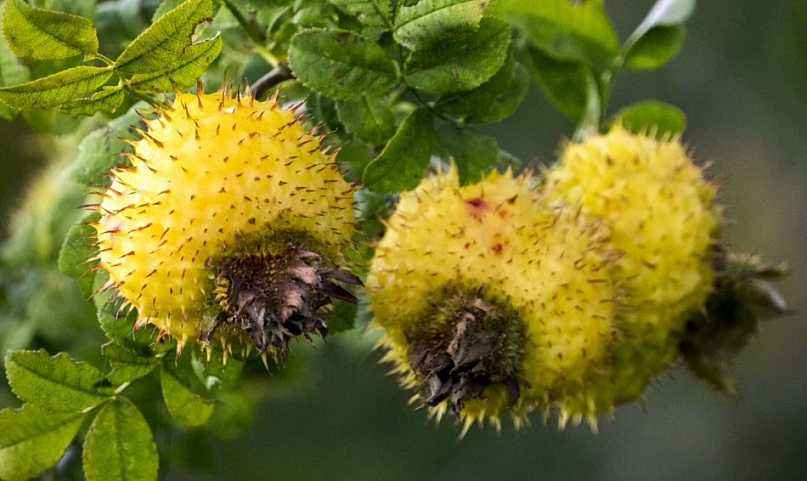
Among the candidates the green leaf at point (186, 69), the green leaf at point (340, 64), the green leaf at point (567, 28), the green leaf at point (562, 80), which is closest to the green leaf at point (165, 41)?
the green leaf at point (186, 69)

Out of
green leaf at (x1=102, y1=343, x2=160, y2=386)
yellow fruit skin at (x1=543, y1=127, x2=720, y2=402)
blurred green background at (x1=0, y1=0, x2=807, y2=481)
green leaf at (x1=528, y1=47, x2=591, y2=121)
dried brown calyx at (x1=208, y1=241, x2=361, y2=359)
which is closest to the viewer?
dried brown calyx at (x1=208, y1=241, x2=361, y2=359)

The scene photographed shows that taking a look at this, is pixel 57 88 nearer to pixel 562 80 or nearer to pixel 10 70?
pixel 10 70

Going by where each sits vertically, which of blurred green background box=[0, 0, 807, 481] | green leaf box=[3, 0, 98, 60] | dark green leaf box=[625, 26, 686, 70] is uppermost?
green leaf box=[3, 0, 98, 60]

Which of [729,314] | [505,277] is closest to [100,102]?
[505,277]

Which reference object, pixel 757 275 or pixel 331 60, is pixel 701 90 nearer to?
pixel 757 275

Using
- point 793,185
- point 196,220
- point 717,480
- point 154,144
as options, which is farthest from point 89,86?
point 793,185

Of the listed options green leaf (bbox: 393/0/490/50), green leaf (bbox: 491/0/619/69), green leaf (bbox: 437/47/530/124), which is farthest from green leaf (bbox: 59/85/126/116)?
green leaf (bbox: 491/0/619/69)

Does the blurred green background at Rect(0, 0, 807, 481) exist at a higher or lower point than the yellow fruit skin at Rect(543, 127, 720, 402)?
lower

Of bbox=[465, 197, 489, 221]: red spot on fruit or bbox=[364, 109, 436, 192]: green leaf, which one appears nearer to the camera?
bbox=[364, 109, 436, 192]: green leaf

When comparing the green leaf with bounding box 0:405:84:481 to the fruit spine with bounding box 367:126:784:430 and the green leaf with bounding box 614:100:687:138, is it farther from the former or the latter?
the green leaf with bounding box 614:100:687:138
